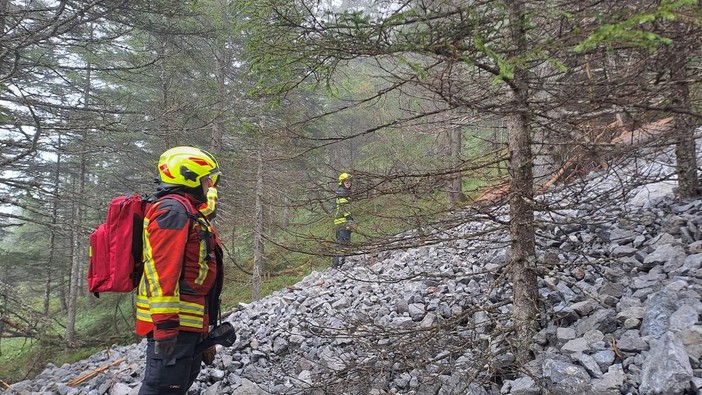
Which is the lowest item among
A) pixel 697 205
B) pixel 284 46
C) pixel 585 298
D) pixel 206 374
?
pixel 206 374

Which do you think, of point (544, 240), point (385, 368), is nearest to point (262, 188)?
point (544, 240)

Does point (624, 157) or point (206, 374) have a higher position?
point (624, 157)

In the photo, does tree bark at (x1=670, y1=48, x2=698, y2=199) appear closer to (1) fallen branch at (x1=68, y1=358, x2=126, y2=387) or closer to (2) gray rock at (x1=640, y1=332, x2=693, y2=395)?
(2) gray rock at (x1=640, y1=332, x2=693, y2=395)

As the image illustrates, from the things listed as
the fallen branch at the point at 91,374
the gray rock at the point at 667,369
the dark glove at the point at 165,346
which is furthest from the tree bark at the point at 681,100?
the fallen branch at the point at 91,374

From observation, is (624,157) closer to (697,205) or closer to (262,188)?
(697,205)

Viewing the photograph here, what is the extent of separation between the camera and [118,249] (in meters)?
3.45

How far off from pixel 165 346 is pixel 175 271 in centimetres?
58

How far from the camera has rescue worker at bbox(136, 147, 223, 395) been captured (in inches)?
122

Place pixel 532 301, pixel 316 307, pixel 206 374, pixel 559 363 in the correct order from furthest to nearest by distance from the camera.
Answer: pixel 316 307 < pixel 206 374 < pixel 532 301 < pixel 559 363

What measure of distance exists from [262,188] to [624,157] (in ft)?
32.4

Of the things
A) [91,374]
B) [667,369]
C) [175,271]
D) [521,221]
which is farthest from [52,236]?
[667,369]

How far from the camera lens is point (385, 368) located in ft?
10.5

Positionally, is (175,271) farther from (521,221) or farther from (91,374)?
(91,374)

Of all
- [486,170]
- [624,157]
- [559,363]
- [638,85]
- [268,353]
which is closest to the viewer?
[638,85]
